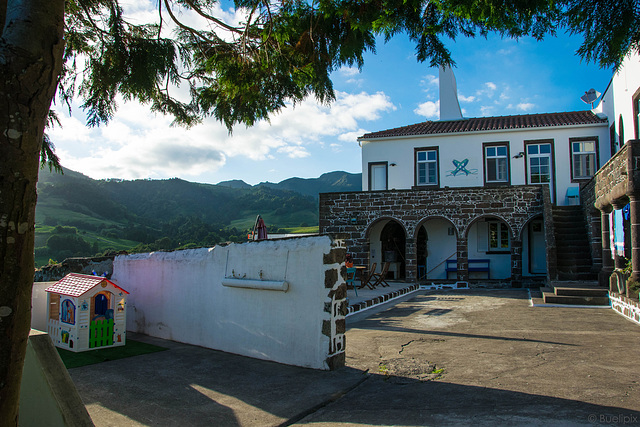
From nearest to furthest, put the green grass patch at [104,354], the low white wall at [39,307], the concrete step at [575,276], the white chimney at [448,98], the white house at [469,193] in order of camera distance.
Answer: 1. the green grass patch at [104,354]
2. the low white wall at [39,307]
3. the concrete step at [575,276]
4. the white house at [469,193]
5. the white chimney at [448,98]

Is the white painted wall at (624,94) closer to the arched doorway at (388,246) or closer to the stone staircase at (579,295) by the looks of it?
the stone staircase at (579,295)

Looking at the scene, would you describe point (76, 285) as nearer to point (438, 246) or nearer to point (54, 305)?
point (54, 305)

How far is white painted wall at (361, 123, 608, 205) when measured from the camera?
16453 mm

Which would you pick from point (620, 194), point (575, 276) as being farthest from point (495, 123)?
point (620, 194)

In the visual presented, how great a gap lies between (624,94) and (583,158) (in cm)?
446

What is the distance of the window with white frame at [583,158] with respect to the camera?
16281 mm

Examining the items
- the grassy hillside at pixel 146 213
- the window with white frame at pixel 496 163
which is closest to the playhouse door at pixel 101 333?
the window with white frame at pixel 496 163

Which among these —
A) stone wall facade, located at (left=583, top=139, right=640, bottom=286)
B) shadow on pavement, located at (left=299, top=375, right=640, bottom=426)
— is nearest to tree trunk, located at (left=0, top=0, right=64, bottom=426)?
shadow on pavement, located at (left=299, top=375, right=640, bottom=426)

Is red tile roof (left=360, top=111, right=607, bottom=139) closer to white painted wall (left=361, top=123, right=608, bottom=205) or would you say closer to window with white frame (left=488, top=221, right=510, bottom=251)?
white painted wall (left=361, top=123, right=608, bottom=205)

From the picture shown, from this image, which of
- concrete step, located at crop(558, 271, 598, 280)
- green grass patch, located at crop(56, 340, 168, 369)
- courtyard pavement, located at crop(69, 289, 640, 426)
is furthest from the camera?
concrete step, located at crop(558, 271, 598, 280)

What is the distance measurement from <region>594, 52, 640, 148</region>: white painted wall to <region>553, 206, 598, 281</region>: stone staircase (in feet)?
8.52

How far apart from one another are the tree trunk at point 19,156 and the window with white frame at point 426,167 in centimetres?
1686

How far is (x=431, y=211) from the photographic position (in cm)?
1614

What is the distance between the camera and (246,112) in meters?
6.20
